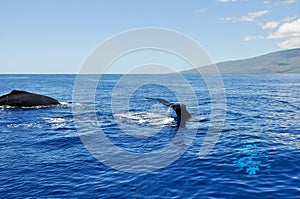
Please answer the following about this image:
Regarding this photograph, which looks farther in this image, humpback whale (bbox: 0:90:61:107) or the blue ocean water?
humpback whale (bbox: 0:90:61:107)

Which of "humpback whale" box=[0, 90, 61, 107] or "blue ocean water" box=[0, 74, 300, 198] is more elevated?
"humpback whale" box=[0, 90, 61, 107]

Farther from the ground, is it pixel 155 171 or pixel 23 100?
pixel 23 100

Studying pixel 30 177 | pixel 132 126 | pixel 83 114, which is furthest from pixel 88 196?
pixel 83 114

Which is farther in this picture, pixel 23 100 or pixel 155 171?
pixel 23 100

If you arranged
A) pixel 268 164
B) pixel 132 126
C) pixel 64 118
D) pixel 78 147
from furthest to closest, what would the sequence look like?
1. pixel 64 118
2. pixel 132 126
3. pixel 78 147
4. pixel 268 164

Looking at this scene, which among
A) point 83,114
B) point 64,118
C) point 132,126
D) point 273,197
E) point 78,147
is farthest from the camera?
point 83,114

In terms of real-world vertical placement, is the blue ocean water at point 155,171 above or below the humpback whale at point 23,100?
below

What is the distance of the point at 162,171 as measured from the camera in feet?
44.8

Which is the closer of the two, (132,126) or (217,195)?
(217,195)

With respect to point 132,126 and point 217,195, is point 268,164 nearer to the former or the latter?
point 217,195

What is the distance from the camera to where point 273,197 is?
1072 cm

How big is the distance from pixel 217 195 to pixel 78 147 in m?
10.6

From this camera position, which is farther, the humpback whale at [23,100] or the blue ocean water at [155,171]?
the humpback whale at [23,100]

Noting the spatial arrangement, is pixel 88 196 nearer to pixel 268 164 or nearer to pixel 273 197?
pixel 273 197
